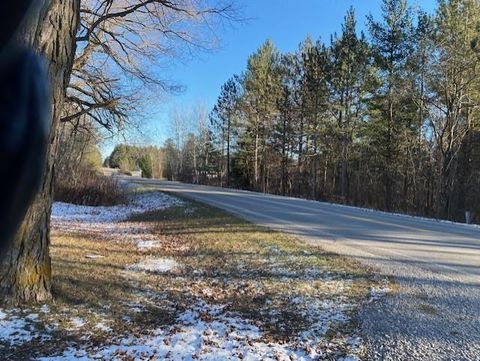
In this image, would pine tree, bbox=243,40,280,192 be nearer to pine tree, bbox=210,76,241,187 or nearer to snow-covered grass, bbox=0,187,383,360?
pine tree, bbox=210,76,241,187

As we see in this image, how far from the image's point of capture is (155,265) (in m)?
8.14

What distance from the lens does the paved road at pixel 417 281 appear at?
456 cm

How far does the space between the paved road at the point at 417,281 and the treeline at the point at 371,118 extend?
13.9 m

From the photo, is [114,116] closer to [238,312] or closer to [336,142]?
[238,312]

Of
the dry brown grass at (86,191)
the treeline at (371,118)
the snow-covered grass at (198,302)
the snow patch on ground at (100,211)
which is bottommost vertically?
the snow-covered grass at (198,302)

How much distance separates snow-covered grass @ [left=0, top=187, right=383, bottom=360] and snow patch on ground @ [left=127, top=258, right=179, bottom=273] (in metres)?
0.02

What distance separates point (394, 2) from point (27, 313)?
30397mm

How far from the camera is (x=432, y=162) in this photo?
107 feet

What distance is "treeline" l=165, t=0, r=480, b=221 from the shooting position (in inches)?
966

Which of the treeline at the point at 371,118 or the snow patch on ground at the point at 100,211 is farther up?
the treeline at the point at 371,118

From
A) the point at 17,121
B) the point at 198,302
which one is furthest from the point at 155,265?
the point at 17,121

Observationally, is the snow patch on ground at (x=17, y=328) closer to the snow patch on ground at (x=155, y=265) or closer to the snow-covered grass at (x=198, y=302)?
the snow-covered grass at (x=198, y=302)

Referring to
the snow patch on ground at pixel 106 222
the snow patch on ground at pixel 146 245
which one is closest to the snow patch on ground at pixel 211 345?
the snow patch on ground at pixel 106 222

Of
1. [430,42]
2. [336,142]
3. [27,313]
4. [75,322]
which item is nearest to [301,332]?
[75,322]
